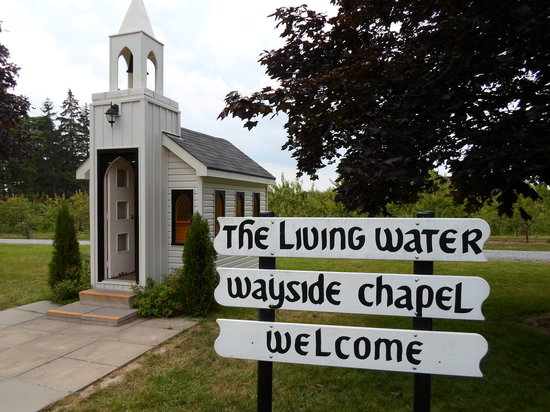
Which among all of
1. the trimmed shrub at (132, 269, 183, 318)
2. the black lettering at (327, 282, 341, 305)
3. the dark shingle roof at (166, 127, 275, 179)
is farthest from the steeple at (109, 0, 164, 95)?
the black lettering at (327, 282, 341, 305)

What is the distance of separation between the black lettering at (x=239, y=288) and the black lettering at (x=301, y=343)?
48 centimetres

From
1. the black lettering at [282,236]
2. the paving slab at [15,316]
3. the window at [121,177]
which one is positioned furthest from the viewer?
the window at [121,177]

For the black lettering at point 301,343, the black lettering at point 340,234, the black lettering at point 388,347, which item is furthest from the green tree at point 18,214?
the black lettering at point 388,347

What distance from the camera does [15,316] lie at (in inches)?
278

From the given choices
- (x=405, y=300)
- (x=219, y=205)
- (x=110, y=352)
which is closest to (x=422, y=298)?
(x=405, y=300)

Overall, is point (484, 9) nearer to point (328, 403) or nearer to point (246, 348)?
point (246, 348)

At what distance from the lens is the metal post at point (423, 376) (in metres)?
2.41

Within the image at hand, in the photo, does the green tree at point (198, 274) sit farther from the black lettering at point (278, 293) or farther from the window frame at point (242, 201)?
the black lettering at point (278, 293)

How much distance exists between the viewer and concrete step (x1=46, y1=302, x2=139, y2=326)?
6.56 m

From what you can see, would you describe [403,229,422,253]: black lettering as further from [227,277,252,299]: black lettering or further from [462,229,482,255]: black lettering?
[227,277,252,299]: black lettering

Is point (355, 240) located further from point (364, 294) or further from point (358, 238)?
point (364, 294)

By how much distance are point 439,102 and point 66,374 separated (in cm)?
561

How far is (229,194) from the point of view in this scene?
9531 millimetres

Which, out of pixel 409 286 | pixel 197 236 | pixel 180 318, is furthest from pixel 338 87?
pixel 180 318
